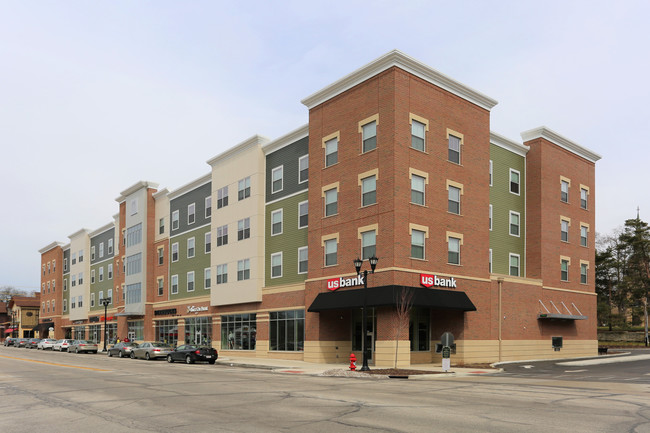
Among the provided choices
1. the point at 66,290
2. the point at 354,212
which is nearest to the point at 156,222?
the point at 354,212

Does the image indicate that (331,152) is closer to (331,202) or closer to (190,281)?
(331,202)

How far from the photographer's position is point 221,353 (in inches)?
1919

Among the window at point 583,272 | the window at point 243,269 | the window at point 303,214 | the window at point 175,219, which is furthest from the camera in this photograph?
the window at point 175,219

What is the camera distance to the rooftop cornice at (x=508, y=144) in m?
41.0

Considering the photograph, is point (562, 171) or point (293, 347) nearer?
point (293, 347)

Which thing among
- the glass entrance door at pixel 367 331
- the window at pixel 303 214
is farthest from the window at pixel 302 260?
the glass entrance door at pixel 367 331

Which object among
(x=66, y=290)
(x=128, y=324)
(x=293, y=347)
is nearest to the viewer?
(x=293, y=347)

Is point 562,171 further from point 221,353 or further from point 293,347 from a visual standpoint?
point 221,353

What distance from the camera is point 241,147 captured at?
47.2 metres

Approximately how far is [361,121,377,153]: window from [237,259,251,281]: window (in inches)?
607

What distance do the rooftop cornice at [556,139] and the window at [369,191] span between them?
52.7 feet

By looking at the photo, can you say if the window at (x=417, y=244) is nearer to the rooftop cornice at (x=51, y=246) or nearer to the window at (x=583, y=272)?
the window at (x=583, y=272)

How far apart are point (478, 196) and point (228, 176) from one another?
20894 millimetres

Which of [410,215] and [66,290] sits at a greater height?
[410,215]
